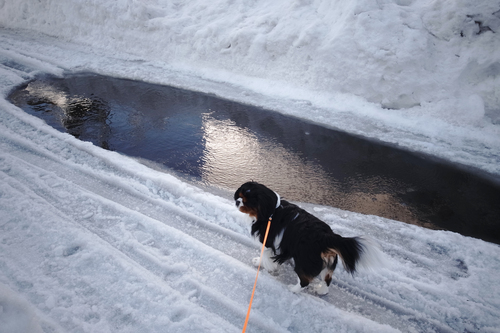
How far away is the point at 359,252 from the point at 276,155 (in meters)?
3.66

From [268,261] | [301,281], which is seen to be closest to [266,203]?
[268,261]

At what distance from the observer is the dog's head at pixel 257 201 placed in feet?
9.01

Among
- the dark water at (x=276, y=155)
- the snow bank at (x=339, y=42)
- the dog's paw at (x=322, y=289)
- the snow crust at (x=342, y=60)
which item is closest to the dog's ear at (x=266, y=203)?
the dog's paw at (x=322, y=289)

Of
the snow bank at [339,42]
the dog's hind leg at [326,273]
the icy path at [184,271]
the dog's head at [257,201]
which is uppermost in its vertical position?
the snow bank at [339,42]

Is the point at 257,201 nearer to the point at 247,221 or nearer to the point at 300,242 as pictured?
the point at 247,221

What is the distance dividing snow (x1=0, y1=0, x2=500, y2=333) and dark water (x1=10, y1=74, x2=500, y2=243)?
452 millimetres

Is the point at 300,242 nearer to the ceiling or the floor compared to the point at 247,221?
nearer to the ceiling

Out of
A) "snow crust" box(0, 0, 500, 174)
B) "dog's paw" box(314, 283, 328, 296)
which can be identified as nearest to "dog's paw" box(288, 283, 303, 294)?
"dog's paw" box(314, 283, 328, 296)

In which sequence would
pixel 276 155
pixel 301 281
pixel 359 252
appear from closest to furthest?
pixel 359 252 < pixel 301 281 < pixel 276 155

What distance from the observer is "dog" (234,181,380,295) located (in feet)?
7.49

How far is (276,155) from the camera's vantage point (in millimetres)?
5766

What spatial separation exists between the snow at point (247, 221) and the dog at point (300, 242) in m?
0.25

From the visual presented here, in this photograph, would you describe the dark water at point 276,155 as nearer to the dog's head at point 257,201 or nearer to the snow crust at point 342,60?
the snow crust at point 342,60

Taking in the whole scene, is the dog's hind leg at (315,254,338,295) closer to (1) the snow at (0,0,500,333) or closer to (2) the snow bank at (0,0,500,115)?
(1) the snow at (0,0,500,333)
